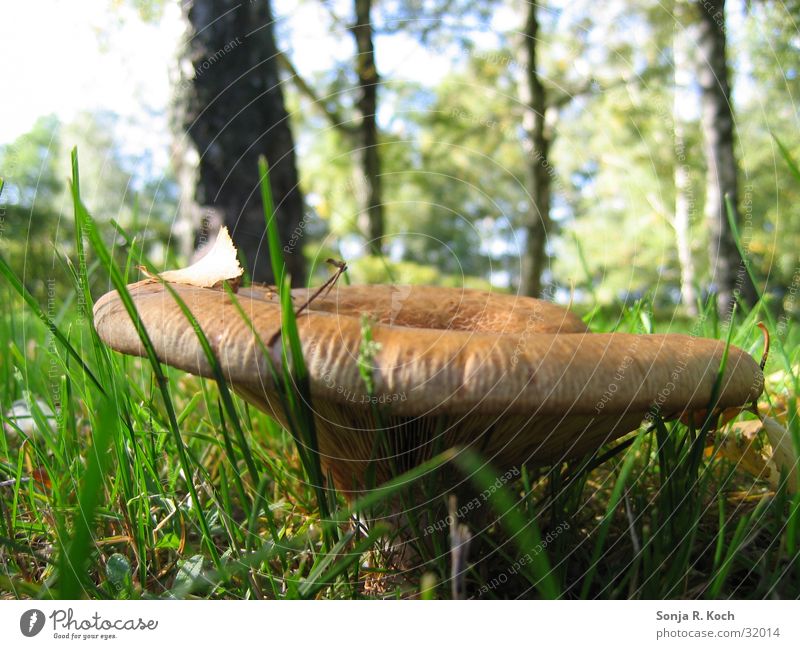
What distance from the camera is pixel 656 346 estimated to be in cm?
80

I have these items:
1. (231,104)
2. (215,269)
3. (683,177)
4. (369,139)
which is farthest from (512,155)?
(215,269)

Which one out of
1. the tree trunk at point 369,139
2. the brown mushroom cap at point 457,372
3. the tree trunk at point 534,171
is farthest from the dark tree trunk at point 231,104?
the tree trunk at point 534,171

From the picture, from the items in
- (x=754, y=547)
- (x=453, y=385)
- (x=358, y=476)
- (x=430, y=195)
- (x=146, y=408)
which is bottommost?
(x=754, y=547)

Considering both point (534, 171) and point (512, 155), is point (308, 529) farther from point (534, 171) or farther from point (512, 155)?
point (512, 155)

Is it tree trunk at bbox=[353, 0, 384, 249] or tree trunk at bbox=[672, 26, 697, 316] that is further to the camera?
tree trunk at bbox=[353, 0, 384, 249]

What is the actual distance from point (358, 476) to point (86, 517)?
0.60 m

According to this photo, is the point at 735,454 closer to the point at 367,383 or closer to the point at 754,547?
the point at 754,547

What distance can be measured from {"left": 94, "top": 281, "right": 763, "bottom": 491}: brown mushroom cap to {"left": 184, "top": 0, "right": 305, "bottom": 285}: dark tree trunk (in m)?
1.79

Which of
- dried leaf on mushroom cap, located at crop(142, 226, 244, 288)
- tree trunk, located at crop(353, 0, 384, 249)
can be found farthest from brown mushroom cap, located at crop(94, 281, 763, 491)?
tree trunk, located at crop(353, 0, 384, 249)

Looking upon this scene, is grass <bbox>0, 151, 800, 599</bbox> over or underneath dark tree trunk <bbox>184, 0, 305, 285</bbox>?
underneath

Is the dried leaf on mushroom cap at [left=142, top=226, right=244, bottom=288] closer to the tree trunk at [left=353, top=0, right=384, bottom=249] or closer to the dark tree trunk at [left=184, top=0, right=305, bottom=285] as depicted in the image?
the dark tree trunk at [left=184, top=0, right=305, bottom=285]

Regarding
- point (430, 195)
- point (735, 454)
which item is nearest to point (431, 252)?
point (430, 195)

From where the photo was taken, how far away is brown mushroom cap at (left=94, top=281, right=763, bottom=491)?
0.70 metres

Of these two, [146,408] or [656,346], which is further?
[146,408]
